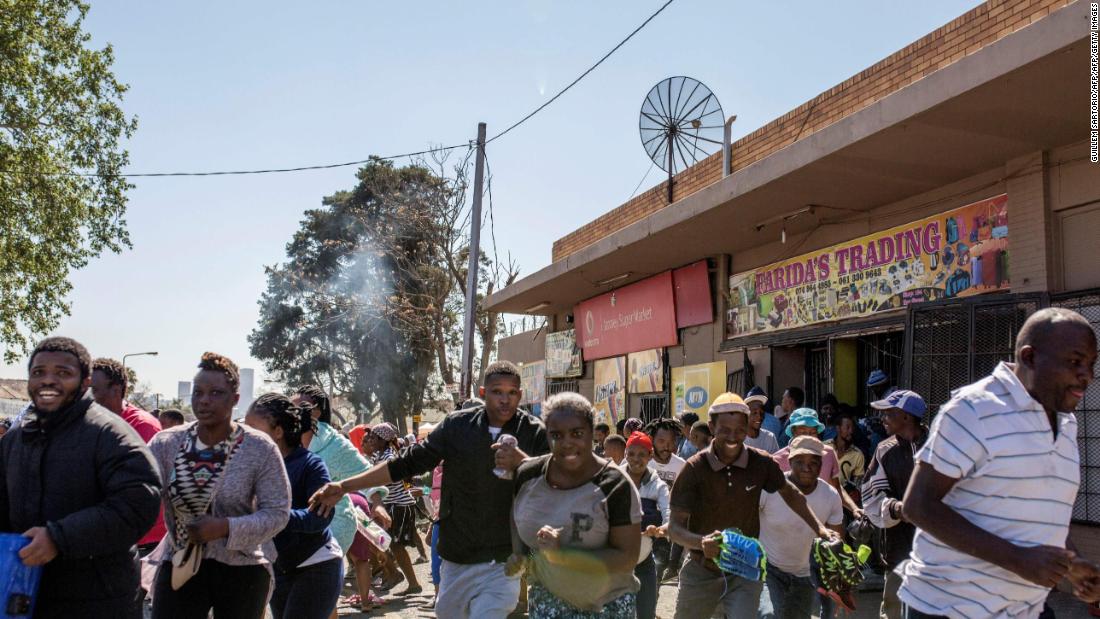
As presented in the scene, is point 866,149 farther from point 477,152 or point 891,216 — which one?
point 477,152

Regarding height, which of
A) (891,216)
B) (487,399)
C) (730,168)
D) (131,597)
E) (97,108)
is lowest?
(131,597)

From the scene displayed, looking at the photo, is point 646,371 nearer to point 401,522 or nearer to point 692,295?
point 692,295

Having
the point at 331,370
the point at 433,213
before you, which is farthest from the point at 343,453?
the point at 331,370

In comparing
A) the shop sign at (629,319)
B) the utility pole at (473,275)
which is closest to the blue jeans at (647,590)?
the shop sign at (629,319)

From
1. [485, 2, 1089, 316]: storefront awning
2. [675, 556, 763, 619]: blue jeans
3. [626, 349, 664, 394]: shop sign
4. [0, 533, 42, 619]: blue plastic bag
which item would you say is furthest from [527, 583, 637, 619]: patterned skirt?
[626, 349, 664, 394]: shop sign

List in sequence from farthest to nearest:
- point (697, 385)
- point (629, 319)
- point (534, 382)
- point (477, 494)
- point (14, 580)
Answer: point (534, 382)
point (629, 319)
point (697, 385)
point (477, 494)
point (14, 580)

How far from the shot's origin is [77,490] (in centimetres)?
360

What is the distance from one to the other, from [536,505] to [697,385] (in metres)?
12.3

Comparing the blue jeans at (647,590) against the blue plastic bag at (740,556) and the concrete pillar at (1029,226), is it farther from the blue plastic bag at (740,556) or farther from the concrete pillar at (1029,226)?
the concrete pillar at (1029,226)

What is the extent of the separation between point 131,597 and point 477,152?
16.0m

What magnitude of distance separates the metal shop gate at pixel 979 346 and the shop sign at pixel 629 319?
6790mm

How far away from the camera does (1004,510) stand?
9.66 feet

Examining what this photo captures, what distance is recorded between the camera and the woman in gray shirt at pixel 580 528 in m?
3.99

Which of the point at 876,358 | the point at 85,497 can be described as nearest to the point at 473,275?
the point at 876,358
